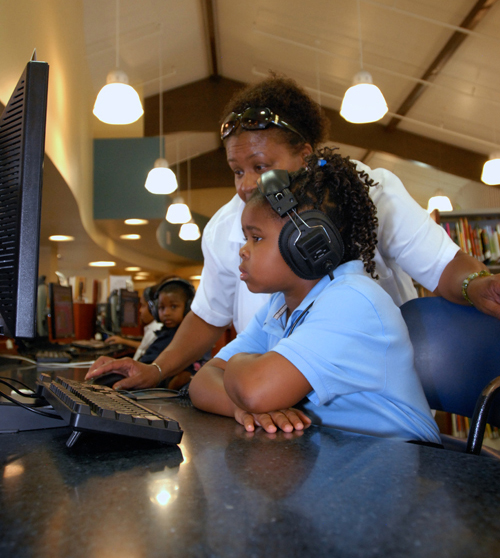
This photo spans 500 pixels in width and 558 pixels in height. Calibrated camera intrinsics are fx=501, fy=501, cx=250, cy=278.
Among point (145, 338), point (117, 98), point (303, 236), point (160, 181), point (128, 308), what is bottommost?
point (145, 338)

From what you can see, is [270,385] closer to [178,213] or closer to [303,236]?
[303,236]

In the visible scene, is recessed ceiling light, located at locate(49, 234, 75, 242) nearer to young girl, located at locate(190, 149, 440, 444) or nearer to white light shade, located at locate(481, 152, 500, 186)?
white light shade, located at locate(481, 152, 500, 186)

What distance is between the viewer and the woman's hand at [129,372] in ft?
3.86

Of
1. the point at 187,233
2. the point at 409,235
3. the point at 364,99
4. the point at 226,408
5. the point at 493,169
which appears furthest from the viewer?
the point at 187,233

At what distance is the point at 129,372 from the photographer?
3.98 ft

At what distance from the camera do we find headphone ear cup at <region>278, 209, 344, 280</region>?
2.95 feet

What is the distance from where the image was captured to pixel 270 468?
530mm

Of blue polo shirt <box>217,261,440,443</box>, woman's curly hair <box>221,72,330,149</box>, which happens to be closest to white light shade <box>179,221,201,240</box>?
woman's curly hair <box>221,72,330,149</box>

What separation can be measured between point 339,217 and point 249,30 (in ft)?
20.6

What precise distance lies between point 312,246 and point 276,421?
32 centimetres

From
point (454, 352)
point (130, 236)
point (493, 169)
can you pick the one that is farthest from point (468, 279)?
point (130, 236)

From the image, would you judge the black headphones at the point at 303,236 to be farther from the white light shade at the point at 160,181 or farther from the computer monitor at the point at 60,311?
the white light shade at the point at 160,181

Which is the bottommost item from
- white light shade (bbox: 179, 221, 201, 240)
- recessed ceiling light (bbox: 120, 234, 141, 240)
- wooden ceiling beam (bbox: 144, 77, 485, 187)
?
recessed ceiling light (bbox: 120, 234, 141, 240)

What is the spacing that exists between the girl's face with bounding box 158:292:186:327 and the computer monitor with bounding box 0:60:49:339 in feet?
7.01
